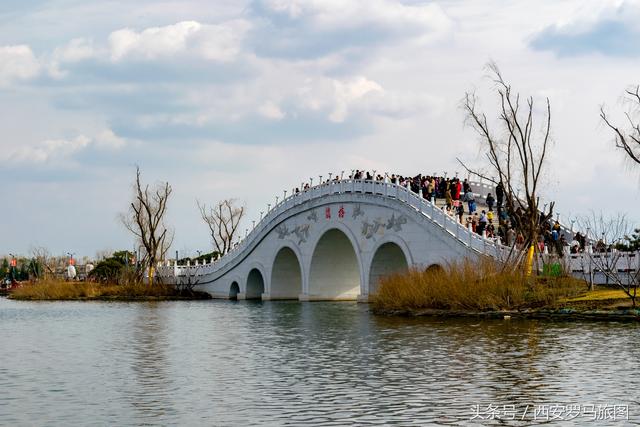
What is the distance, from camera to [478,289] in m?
30.9

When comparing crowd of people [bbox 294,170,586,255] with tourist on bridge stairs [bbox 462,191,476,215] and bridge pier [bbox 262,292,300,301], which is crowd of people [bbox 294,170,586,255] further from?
bridge pier [bbox 262,292,300,301]

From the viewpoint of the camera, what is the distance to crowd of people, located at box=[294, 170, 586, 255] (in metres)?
34.7

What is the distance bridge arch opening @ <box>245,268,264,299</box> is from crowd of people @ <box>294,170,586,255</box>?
1247 centimetres

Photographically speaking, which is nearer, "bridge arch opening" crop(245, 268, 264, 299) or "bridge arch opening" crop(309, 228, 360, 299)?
"bridge arch opening" crop(309, 228, 360, 299)

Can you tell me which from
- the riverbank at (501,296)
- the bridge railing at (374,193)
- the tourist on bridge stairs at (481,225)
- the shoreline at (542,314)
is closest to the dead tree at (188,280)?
the bridge railing at (374,193)

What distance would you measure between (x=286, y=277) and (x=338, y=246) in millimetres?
6086

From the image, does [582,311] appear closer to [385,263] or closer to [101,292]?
[385,263]

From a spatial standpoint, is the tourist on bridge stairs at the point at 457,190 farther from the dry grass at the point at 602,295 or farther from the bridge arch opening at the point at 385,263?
the dry grass at the point at 602,295

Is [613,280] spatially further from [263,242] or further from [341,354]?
[263,242]

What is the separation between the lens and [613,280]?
97.0ft

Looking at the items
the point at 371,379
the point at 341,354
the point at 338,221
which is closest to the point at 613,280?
the point at 341,354

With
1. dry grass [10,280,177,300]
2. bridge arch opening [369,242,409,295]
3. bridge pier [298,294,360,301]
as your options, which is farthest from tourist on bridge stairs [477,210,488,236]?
dry grass [10,280,177,300]

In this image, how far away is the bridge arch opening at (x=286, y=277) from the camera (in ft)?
190

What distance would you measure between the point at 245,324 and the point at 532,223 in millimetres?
9926
